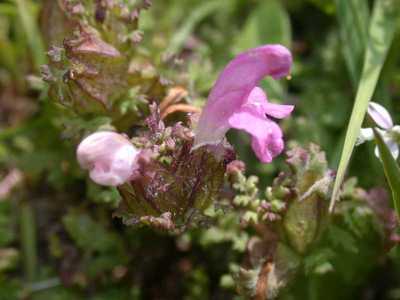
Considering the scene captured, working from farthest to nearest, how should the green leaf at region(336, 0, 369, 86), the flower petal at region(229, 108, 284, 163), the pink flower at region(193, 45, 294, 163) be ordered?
the green leaf at region(336, 0, 369, 86) → the pink flower at region(193, 45, 294, 163) → the flower petal at region(229, 108, 284, 163)

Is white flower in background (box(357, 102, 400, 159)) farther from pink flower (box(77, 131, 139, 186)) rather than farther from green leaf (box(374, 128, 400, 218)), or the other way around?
pink flower (box(77, 131, 139, 186))

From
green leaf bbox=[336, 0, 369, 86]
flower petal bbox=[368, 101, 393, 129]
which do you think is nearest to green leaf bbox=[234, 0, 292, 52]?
green leaf bbox=[336, 0, 369, 86]

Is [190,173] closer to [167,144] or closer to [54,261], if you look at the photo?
[167,144]

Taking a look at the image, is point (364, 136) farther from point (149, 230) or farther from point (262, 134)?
point (149, 230)

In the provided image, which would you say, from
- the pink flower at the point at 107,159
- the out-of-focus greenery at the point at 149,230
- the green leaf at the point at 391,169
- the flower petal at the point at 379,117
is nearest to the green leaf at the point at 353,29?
the out-of-focus greenery at the point at 149,230

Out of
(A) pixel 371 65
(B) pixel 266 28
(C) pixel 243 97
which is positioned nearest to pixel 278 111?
(C) pixel 243 97

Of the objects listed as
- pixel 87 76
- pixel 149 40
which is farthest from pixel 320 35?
pixel 87 76

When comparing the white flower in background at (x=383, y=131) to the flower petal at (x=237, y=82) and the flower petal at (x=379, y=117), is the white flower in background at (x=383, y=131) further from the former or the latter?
the flower petal at (x=237, y=82)
